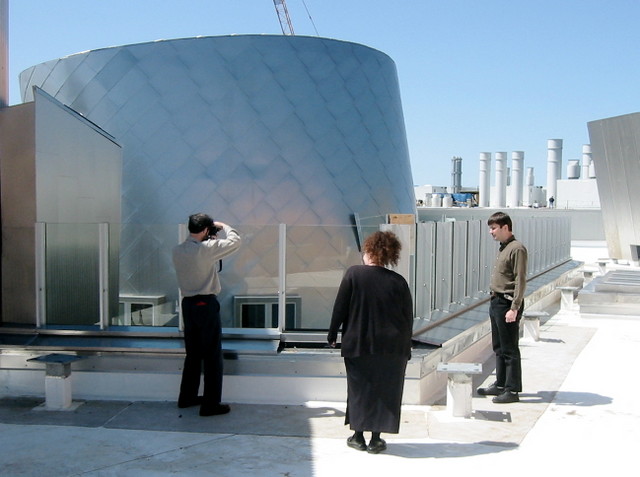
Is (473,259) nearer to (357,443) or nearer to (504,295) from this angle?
(504,295)

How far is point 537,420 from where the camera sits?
5.29 metres

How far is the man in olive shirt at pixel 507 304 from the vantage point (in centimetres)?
561

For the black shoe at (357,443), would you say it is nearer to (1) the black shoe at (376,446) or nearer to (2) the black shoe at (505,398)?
(1) the black shoe at (376,446)

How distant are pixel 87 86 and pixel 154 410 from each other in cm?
831

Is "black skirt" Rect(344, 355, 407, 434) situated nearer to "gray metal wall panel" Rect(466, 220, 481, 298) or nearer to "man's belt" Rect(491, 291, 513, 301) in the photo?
"man's belt" Rect(491, 291, 513, 301)

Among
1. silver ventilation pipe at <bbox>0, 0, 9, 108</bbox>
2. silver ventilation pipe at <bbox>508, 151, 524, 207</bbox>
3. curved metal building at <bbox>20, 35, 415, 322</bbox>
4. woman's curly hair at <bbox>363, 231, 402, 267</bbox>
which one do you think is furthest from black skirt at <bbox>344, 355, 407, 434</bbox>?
silver ventilation pipe at <bbox>508, 151, 524, 207</bbox>

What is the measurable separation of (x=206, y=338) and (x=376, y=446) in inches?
64.6

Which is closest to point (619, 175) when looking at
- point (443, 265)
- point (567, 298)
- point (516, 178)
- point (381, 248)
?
point (567, 298)

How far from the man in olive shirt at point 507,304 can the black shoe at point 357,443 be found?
1748mm

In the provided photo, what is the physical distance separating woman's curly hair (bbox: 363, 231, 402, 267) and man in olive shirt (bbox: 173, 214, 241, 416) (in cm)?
124

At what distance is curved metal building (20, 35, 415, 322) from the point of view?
36.7 feet

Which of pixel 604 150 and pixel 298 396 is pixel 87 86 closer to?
pixel 298 396

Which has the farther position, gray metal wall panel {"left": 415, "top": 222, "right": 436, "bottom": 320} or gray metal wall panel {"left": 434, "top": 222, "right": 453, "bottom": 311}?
gray metal wall panel {"left": 434, "top": 222, "right": 453, "bottom": 311}

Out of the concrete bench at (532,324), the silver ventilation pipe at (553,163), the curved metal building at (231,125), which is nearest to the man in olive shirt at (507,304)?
the concrete bench at (532,324)
